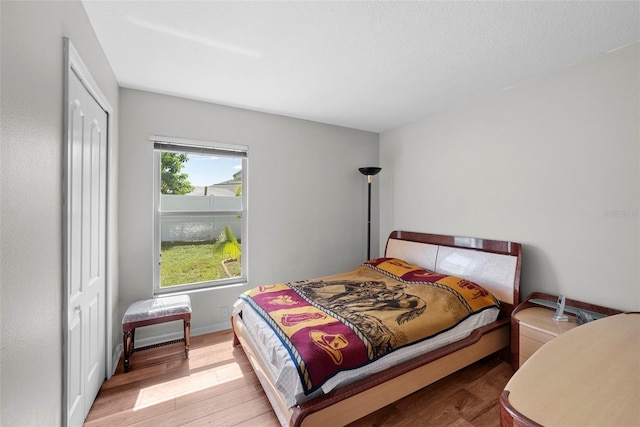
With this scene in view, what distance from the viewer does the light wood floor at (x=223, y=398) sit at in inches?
67.7

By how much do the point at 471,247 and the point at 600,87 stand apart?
163cm

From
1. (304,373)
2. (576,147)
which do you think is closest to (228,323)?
(304,373)

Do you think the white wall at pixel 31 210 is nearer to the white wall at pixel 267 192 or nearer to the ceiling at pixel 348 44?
the ceiling at pixel 348 44

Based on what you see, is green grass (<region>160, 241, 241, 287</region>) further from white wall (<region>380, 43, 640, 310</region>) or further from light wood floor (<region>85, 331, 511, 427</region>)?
white wall (<region>380, 43, 640, 310</region>)

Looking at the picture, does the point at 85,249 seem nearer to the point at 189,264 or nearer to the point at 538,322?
the point at 189,264

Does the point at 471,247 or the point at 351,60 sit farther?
the point at 471,247

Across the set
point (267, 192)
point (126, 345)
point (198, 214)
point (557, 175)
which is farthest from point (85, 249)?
point (557, 175)

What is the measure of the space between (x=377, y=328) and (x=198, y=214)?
225cm

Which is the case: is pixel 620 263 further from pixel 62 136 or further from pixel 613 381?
pixel 62 136

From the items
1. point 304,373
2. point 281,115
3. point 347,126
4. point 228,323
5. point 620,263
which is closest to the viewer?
point 304,373

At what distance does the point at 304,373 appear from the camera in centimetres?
143

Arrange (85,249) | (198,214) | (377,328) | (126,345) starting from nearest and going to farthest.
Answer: (85,249), (377,328), (126,345), (198,214)

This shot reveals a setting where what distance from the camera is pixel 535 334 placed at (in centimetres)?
195

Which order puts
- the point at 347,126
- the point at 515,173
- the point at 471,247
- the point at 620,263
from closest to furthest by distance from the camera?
the point at 620,263 < the point at 515,173 < the point at 471,247 < the point at 347,126
